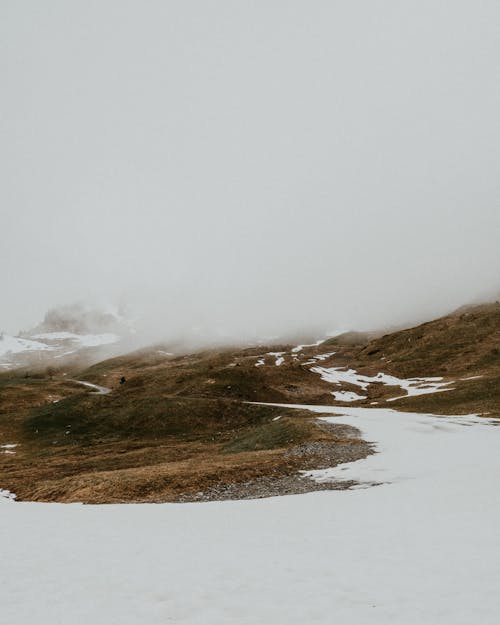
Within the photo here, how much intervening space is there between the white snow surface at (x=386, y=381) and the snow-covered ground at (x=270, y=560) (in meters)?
73.5

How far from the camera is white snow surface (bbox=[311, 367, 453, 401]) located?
96.2 metres

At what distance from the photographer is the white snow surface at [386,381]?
96206mm

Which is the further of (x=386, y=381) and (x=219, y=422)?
(x=386, y=381)

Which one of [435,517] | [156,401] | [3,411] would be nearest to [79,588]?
[435,517]

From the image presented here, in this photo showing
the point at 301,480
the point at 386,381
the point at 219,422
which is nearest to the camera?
the point at 301,480

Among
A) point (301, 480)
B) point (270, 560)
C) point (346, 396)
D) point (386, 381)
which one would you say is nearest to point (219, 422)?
point (346, 396)

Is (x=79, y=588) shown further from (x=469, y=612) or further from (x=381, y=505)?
(x=381, y=505)

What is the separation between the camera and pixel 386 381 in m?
115

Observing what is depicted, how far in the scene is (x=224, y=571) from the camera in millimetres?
13047

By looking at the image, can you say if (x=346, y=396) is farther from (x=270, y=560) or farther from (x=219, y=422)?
(x=270, y=560)

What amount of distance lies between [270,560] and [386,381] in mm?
108116

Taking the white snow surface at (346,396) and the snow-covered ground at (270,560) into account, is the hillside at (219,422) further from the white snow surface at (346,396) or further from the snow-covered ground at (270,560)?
the snow-covered ground at (270,560)

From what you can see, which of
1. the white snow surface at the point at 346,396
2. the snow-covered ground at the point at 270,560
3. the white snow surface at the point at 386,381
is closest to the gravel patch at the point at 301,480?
the snow-covered ground at the point at 270,560

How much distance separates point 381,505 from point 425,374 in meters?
106
